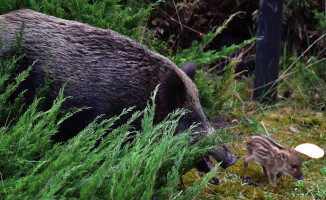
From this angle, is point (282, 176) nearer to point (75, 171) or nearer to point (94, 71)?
point (94, 71)

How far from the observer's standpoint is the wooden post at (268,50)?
5.28 m

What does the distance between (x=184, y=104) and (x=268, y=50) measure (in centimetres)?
269

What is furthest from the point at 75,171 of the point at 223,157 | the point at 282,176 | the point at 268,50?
the point at 268,50

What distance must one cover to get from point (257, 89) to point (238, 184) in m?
2.15

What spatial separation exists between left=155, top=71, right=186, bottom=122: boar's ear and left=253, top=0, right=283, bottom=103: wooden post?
263cm

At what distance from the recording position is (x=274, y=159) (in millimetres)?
3707

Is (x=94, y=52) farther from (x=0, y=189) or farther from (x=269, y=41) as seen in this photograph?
(x=269, y=41)

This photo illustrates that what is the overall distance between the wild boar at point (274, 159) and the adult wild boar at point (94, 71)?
820 mm

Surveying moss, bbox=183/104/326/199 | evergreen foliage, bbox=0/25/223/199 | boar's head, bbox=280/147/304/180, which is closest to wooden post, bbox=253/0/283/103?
moss, bbox=183/104/326/199

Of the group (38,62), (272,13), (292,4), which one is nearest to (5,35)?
(38,62)

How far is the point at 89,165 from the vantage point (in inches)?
78.7

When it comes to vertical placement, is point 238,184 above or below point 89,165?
below

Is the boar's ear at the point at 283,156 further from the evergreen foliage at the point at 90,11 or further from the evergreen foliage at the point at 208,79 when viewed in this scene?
the evergreen foliage at the point at 90,11

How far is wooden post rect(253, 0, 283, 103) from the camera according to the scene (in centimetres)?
528
